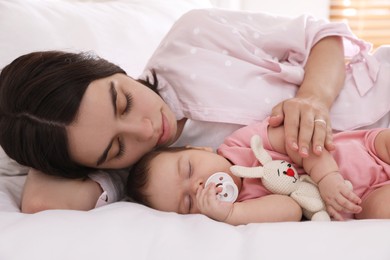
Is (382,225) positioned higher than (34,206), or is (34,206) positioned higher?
(382,225)

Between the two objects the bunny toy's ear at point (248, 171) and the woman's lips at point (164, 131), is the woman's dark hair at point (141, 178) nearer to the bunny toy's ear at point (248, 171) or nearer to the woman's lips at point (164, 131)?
the woman's lips at point (164, 131)

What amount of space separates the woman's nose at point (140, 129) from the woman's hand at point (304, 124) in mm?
236

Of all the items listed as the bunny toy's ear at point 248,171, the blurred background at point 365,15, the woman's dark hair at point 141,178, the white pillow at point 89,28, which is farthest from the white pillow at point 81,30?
the blurred background at point 365,15

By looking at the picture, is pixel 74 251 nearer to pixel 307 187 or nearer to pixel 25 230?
pixel 25 230

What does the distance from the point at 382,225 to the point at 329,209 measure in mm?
172

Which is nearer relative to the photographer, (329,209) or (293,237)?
(293,237)

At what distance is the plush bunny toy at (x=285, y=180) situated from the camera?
33.7 inches

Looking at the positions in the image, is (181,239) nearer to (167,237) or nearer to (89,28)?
(167,237)

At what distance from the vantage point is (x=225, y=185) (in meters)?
0.90

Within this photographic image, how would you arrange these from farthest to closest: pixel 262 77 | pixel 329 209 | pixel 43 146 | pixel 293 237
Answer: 1. pixel 262 77
2. pixel 43 146
3. pixel 329 209
4. pixel 293 237

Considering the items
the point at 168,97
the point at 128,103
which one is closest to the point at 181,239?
the point at 128,103

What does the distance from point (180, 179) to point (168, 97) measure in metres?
0.28

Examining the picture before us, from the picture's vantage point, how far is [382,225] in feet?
2.20

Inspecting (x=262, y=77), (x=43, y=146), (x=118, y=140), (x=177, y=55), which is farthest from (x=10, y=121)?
(x=262, y=77)
